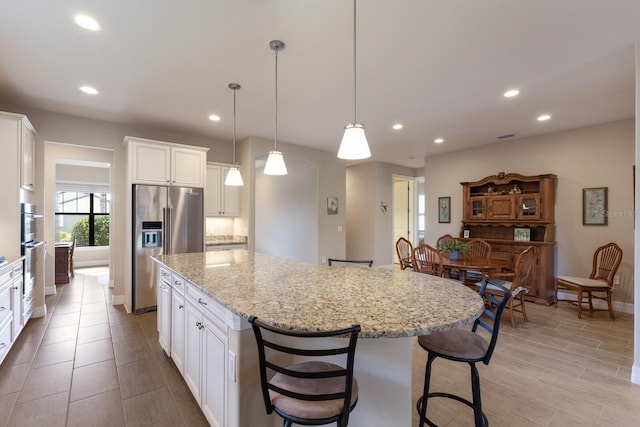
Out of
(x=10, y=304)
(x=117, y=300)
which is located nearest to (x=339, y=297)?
(x=10, y=304)

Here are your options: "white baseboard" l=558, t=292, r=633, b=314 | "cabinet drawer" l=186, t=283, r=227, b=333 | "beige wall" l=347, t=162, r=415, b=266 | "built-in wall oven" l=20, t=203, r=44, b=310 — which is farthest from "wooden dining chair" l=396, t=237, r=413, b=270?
"built-in wall oven" l=20, t=203, r=44, b=310

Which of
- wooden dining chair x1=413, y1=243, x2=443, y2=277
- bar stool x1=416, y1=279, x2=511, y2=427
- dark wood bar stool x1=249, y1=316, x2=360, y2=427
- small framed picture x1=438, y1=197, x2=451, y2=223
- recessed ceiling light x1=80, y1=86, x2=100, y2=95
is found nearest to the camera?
dark wood bar stool x1=249, y1=316, x2=360, y2=427

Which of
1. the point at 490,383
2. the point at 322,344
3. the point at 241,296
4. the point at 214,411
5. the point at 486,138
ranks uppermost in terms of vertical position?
the point at 486,138

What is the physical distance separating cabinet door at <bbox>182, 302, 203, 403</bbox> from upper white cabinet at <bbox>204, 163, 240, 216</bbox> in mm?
3008

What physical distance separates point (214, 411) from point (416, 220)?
7.47 metres

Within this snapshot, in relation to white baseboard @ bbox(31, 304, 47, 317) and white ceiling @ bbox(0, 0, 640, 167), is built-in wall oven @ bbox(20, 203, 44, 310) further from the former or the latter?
white ceiling @ bbox(0, 0, 640, 167)

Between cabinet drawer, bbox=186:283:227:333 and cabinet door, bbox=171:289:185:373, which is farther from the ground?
cabinet drawer, bbox=186:283:227:333

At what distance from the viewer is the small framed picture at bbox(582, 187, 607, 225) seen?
4.30m

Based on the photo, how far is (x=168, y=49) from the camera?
2.43 m

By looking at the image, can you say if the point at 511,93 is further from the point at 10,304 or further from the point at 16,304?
the point at 16,304

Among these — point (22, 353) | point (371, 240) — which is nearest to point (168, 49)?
point (22, 353)

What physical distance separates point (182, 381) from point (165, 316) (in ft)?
1.94

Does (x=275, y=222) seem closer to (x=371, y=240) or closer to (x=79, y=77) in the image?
(x=371, y=240)

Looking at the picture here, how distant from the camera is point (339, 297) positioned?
1.53m
